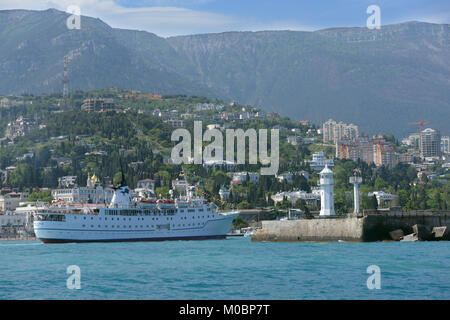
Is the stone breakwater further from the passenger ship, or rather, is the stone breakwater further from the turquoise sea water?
the passenger ship

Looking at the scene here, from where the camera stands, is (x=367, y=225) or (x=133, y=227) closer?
(x=367, y=225)

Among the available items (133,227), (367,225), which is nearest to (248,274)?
(367,225)

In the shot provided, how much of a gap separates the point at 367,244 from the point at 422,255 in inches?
372

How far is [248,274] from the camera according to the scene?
35406 mm

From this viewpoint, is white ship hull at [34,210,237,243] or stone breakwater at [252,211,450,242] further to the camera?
white ship hull at [34,210,237,243]

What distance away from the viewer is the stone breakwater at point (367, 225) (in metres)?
53.4

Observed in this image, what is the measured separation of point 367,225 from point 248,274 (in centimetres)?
2016

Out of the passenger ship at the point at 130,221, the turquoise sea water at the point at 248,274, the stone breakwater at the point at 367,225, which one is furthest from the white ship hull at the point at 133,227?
the stone breakwater at the point at 367,225

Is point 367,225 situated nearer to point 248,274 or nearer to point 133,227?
point 248,274

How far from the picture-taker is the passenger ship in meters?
78.1

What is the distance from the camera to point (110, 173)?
147 metres

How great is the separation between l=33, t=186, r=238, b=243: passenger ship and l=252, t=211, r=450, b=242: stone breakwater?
91.3 ft

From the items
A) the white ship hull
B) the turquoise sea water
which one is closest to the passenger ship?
the white ship hull
